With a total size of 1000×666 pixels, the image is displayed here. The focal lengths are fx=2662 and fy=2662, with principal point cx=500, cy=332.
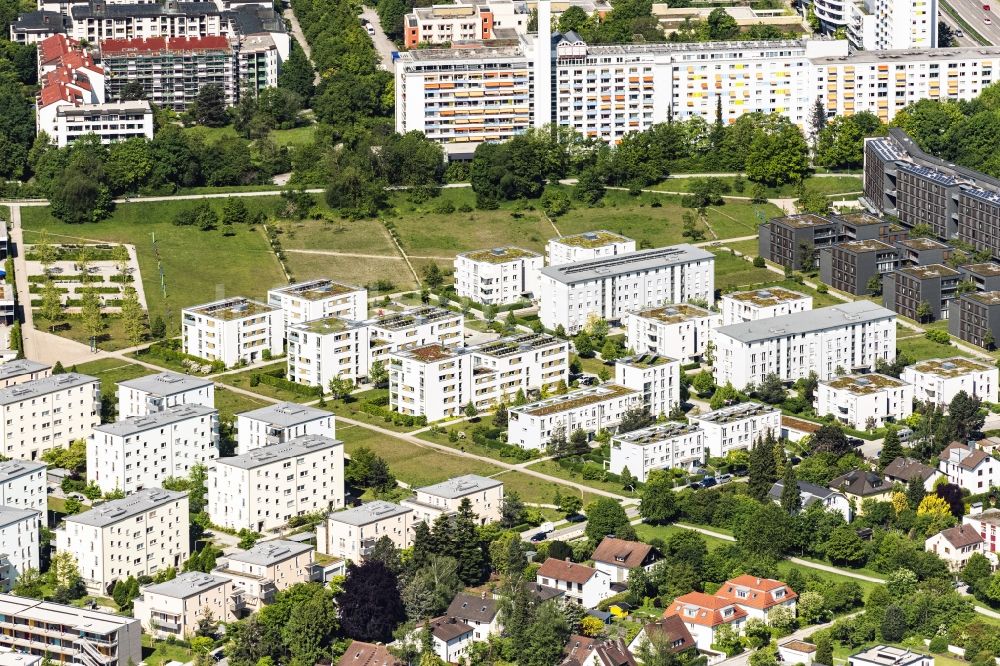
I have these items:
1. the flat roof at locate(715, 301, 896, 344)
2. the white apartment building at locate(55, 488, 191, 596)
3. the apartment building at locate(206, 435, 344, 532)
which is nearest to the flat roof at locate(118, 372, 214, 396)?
the apartment building at locate(206, 435, 344, 532)

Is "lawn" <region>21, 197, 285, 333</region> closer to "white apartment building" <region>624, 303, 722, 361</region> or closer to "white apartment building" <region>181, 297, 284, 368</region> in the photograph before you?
"white apartment building" <region>181, 297, 284, 368</region>

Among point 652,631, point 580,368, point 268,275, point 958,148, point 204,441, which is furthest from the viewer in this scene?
point 958,148

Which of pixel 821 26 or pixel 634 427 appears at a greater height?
pixel 821 26

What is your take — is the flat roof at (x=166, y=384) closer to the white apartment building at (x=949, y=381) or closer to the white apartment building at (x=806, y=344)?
the white apartment building at (x=806, y=344)

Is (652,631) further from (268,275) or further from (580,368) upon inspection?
(268,275)

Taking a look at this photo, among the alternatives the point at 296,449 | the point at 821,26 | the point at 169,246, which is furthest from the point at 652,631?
the point at 821,26
